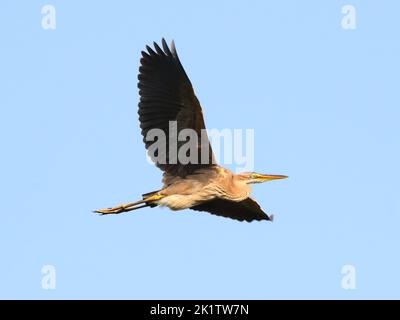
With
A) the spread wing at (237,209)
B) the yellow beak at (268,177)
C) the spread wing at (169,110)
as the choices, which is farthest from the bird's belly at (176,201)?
the yellow beak at (268,177)

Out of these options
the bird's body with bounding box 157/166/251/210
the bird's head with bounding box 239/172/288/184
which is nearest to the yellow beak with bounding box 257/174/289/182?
the bird's head with bounding box 239/172/288/184

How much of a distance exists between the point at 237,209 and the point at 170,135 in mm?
2119

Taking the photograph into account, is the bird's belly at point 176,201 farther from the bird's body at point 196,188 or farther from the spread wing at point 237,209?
the spread wing at point 237,209

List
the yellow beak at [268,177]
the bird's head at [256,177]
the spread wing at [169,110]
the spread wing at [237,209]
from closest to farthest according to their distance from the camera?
the spread wing at [169,110]
the bird's head at [256,177]
the yellow beak at [268,177]
the spread wing at [237,209]

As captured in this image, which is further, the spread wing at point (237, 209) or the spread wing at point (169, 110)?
the spread wing at point (237, 209)

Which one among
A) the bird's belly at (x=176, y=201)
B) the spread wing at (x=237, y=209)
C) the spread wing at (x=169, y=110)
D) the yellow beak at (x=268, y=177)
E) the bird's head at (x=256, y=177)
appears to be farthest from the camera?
the spread wing at (x=237, y=209)

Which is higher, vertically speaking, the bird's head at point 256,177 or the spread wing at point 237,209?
the bird's head at point 256,177

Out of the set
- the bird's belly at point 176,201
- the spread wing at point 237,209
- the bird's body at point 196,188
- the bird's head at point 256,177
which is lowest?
the spread wing at point 237,209

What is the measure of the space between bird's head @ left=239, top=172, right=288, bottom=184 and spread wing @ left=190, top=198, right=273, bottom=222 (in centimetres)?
34

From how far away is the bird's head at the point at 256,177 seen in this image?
55.9 ft

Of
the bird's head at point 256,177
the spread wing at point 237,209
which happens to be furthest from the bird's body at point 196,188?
the spread wing at point 237,209
